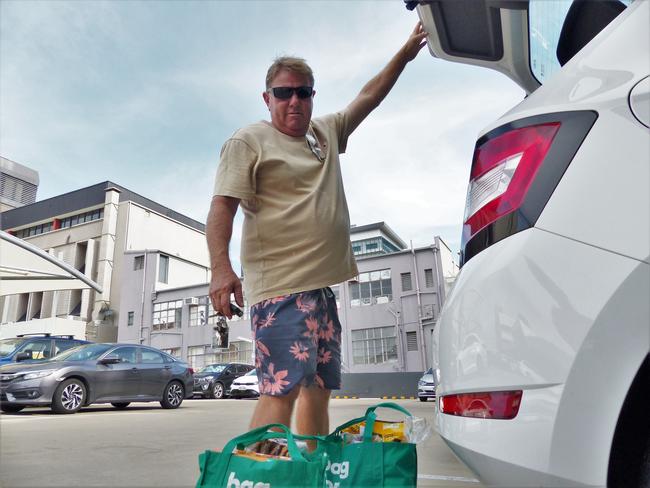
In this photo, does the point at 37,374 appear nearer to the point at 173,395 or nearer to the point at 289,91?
the point at 173,395

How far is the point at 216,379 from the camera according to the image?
1438 centimetres

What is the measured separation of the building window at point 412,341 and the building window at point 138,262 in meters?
17.4

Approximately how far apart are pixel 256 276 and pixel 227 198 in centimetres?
27

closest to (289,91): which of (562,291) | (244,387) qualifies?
(562,291)

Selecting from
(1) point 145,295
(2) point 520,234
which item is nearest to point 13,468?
(2) point 520,234

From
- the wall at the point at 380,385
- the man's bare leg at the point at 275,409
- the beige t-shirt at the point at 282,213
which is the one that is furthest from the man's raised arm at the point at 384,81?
the wall at the point at 380,385

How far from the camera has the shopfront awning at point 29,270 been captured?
11555mm

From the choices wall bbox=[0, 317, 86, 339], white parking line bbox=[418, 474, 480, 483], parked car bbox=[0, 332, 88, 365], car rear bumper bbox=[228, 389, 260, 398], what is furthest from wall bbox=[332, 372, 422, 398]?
wall bbox=[0, 317, 86, 339]

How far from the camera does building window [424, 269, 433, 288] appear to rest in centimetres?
2188

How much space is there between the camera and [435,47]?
62.4 inches

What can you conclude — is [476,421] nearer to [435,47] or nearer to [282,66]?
[435,47]

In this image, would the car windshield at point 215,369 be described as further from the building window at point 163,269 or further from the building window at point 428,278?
the building window at point 163,269

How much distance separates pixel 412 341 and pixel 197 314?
12.4 metres

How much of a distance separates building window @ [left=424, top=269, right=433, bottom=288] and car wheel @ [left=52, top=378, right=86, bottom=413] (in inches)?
684
